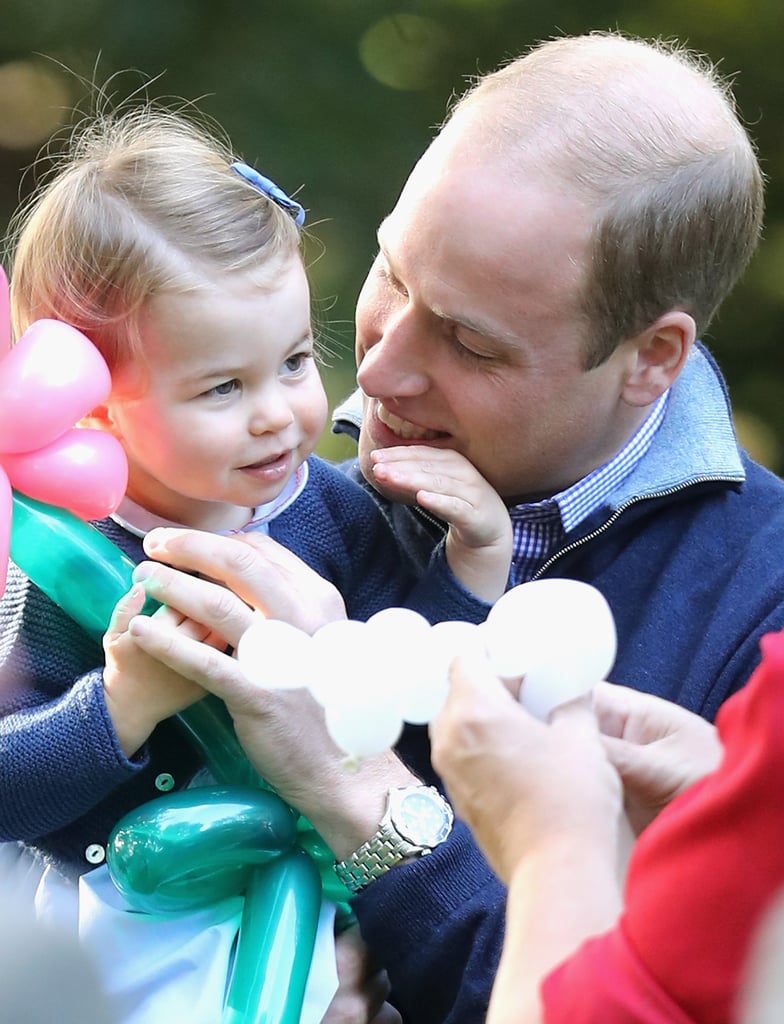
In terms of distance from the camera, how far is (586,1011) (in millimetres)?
854

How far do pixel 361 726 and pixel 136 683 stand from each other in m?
0.52

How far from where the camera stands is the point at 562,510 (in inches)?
77.2

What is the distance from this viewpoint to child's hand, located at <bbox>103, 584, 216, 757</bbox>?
1547mm

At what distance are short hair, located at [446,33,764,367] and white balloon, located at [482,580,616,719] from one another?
92cm

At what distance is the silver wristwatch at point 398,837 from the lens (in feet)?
5.44

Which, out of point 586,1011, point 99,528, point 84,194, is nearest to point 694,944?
point 586,1011

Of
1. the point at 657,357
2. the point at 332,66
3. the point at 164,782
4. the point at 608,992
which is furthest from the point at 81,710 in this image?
the point at 332,66

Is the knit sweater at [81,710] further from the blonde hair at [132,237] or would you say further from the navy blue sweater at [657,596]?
the blonde hair at [132,237]

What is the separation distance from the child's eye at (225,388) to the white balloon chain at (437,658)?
1.73 feet

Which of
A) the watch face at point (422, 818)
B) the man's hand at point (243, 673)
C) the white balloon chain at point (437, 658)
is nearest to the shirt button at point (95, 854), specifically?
the man's hand at point (243, 673)

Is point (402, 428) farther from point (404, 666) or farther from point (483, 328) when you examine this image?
point (404, 666)

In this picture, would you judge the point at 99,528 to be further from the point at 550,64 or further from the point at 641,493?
the point at 550,64

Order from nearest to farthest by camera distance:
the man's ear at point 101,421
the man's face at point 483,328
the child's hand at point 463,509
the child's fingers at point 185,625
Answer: the child's fingers at point 185,625
the man's ear at point 101,421
the child's hand at point 463,509
the man's face at point 483,328

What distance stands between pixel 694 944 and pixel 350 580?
1158 mm
